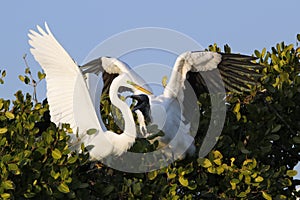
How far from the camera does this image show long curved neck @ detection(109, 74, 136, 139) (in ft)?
32.0

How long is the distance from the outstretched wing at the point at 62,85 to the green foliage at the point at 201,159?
19 cm

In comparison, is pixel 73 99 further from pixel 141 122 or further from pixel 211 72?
pixel 211 72

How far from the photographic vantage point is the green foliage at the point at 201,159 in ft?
26.9

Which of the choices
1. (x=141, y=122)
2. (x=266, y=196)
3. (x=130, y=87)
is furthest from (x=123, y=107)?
(x=266, y=196)

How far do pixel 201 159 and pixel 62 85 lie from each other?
1564 millimetres

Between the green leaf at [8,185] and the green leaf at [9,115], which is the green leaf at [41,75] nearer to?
the green leaf at [9,115]

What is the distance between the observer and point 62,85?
952cm

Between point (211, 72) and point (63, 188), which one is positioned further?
point (211, 72)

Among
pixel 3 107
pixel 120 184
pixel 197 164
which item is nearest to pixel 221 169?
pixel 197 164

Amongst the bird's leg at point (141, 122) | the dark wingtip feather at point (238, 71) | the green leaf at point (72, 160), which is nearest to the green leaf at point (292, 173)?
the dark wingtip feather at point (238, 71)

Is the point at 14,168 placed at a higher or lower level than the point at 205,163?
higher

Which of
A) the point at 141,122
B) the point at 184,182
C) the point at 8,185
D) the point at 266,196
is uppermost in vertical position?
the point at 8,185

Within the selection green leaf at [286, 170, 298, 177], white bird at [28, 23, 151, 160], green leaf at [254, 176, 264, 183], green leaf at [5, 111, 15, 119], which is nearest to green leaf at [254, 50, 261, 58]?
white bird at [28, 23, 151, 160]

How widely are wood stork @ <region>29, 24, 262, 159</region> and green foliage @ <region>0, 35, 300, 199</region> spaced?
174 millimetres
